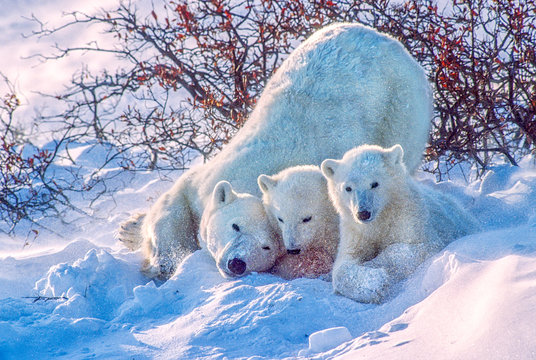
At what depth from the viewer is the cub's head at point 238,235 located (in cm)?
347

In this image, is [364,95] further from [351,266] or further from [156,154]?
[156,154]

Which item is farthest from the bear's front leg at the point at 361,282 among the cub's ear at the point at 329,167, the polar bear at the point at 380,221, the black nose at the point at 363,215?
the cub's ear at the point at 329,167

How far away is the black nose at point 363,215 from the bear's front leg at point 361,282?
0.24 m

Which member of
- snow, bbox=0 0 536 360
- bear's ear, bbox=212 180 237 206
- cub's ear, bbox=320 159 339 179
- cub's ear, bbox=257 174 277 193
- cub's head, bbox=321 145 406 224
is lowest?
snow, bbox=0 0 536 360

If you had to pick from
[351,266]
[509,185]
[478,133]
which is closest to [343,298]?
[351,266]

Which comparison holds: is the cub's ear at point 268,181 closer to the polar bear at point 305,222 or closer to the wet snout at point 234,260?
the polar bear at point 305,222

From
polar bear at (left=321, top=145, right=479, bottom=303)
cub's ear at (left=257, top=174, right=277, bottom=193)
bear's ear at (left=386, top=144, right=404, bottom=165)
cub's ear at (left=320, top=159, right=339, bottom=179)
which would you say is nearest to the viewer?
polar bear at (left=321, top=145, right=479, bottom=303)

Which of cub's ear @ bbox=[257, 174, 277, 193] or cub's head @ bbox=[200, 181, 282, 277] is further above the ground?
cub's ear @ bbox=[257, 174, 277, 193]

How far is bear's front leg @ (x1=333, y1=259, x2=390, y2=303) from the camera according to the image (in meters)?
2.74

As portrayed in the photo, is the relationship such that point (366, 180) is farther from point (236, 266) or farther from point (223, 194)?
point (223, 194)

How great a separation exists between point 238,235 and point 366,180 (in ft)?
3.14

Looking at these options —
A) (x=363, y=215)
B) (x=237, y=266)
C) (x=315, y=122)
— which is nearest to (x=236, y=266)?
(x=237, y=266)

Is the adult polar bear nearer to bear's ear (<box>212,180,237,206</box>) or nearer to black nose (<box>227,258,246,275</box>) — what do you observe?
bear's ear (<box>212,180,237,206</box>)

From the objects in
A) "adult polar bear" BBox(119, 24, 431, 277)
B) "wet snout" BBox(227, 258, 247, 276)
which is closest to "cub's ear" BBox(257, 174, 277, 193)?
"wet snout" BBox(227, 258, 247, 276)
